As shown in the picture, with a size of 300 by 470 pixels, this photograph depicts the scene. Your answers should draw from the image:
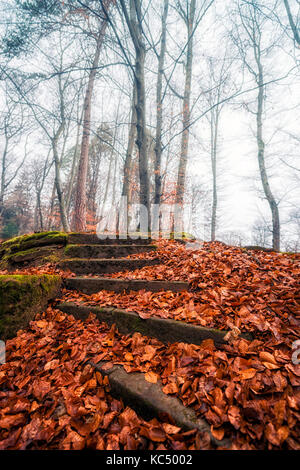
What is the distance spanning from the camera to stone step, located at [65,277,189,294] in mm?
2359

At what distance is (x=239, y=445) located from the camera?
92 cm

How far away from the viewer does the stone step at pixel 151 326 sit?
5.11ft

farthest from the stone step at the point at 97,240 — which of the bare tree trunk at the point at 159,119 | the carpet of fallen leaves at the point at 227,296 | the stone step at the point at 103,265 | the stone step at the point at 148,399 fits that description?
the bare tree trunk at the point at 159,119

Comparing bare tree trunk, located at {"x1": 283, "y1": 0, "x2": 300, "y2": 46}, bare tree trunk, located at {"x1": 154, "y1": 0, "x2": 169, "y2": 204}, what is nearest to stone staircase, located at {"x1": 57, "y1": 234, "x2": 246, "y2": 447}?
bare tree trunk, located at {"x1": 154, "y1": 0, "x2": 169, "y2": 204}

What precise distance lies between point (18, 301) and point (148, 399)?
1.52 metres

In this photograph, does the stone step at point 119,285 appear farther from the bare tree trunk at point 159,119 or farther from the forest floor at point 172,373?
the bare tree trunk at point 159,119

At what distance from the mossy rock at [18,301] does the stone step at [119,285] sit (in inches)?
18.9

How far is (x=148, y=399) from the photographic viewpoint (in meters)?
1.20

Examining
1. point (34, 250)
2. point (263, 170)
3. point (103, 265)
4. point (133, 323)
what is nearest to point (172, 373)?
point (133, 323)

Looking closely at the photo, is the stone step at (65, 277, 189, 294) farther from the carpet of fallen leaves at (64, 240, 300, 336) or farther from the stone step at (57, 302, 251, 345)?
the stone step at (57, 302, 251, 345)

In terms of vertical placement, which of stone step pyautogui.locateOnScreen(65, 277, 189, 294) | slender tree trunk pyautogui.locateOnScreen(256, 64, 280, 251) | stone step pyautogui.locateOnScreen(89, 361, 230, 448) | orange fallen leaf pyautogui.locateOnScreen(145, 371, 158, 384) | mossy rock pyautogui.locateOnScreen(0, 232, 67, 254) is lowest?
stone step pyautogui.locateOnScreen(89, 361, 230, 448)

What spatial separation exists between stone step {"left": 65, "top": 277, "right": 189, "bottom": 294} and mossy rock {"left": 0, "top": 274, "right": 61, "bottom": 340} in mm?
480

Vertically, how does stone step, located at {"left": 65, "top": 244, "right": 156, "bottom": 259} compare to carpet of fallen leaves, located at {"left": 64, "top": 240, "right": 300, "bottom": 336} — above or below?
above

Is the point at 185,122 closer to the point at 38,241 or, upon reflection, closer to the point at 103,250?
the point at 103,250
